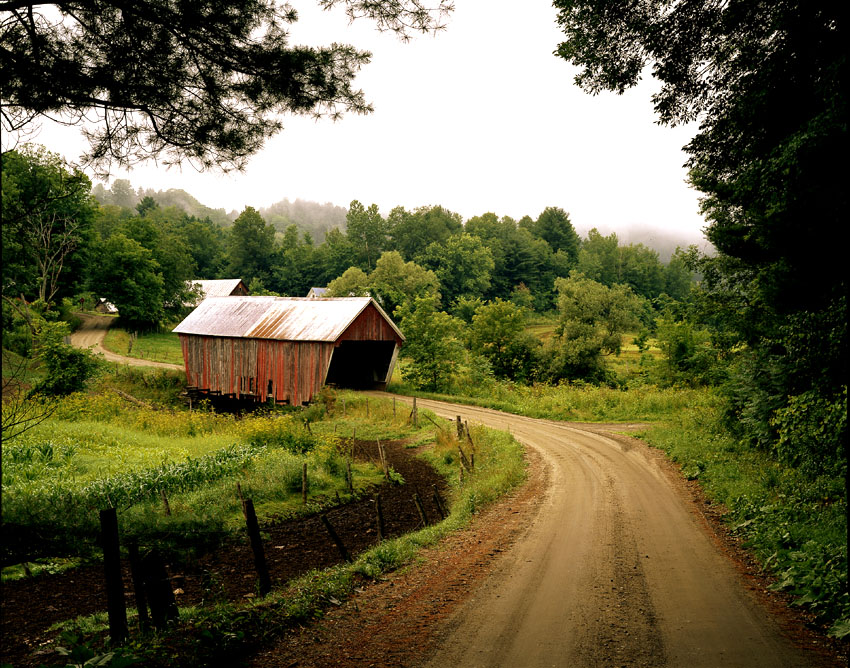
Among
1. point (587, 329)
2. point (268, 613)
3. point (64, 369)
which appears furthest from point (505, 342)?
point (268, 613)

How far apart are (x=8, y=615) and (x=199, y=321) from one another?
2601cm

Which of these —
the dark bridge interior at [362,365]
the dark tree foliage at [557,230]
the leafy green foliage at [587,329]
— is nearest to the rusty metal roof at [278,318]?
the dark bridge interior at [362,365]

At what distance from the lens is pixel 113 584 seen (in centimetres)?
615

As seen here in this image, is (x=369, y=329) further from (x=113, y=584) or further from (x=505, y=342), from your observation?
(x=113, y=584)

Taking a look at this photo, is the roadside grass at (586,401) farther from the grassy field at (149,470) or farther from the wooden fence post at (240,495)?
the wooden fence post at (240,495)

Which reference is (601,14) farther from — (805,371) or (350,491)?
(350,491)

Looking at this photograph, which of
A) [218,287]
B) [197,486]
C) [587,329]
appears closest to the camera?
[197,486]

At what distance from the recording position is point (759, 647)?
19.4 feet

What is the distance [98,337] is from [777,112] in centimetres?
5178

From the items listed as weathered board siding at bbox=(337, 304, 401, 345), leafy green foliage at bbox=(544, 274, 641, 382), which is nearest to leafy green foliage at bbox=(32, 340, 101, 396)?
weathered board siding at bbox=(337, 304, 401, 345)

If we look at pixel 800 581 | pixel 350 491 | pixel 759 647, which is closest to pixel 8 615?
pixel 350 491

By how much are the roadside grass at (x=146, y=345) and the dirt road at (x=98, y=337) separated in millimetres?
624

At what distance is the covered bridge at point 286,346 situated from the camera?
27156mm

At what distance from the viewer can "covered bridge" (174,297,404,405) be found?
2716cm
